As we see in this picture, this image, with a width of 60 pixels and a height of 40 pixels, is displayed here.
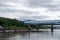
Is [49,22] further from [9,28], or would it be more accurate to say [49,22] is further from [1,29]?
[1,29]

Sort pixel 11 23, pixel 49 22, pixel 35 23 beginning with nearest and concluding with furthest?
pixel 11 23, pixel 49 22, pixel 35 23

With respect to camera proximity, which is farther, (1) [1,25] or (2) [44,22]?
(2) [44,22]

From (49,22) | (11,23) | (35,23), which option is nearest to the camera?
(11,23)

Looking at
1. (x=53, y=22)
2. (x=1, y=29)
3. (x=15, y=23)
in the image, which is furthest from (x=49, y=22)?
(x=1, y=29)

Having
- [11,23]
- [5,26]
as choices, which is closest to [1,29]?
[5,26]

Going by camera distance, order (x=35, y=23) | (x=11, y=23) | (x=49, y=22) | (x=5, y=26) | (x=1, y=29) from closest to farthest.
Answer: (x=1, y=29), (x=5, y=26), (x=11, y=23), (x=49, y=22), (x=35, y=23)

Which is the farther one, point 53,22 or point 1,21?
point 53,22

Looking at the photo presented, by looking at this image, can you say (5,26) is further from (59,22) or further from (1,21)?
(59,22)

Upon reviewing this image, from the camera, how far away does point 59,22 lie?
194125 millimetres

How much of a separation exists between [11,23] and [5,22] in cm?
1612

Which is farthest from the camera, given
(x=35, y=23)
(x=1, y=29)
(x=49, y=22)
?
(x=35, y=23)

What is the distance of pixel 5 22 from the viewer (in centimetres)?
14638

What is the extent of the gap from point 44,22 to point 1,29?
64.1 meters

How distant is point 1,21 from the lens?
482 ft
